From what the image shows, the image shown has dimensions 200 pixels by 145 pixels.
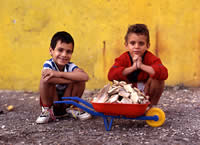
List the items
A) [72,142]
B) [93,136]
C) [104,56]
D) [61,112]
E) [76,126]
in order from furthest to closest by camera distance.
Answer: [104,56] < [61,112] < [76,126] < [93,136] < [72,142]

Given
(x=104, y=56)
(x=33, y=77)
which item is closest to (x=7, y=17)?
(x=33, y=77)

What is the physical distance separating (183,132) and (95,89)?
238cm

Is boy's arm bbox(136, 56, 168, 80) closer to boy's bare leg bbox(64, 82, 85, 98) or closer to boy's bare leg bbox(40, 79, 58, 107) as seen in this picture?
boy's bare leg bbox(64, 82, 85, 98)

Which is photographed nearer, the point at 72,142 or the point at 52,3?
the point at 72,142

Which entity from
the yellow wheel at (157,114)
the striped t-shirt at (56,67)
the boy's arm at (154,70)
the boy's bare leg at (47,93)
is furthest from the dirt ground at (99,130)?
the boy's arm at (154,70)

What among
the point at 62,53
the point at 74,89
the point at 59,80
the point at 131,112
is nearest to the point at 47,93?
the point at 59,80

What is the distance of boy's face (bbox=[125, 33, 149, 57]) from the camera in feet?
9.38

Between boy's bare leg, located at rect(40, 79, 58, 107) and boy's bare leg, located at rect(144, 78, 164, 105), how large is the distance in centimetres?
102

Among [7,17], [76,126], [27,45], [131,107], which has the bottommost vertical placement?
[76,126]

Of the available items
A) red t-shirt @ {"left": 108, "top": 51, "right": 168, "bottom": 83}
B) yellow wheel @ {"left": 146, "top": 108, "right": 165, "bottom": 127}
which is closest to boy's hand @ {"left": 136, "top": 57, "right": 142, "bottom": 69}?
red t-shirt @ {"left": 108, "top": 51, "right": 168, "bottom": 83}

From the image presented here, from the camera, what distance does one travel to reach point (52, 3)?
4664mm

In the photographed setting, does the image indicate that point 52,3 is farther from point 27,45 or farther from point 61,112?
point 61,112

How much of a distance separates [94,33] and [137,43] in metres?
1.85

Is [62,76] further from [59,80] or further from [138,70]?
[138,70]
